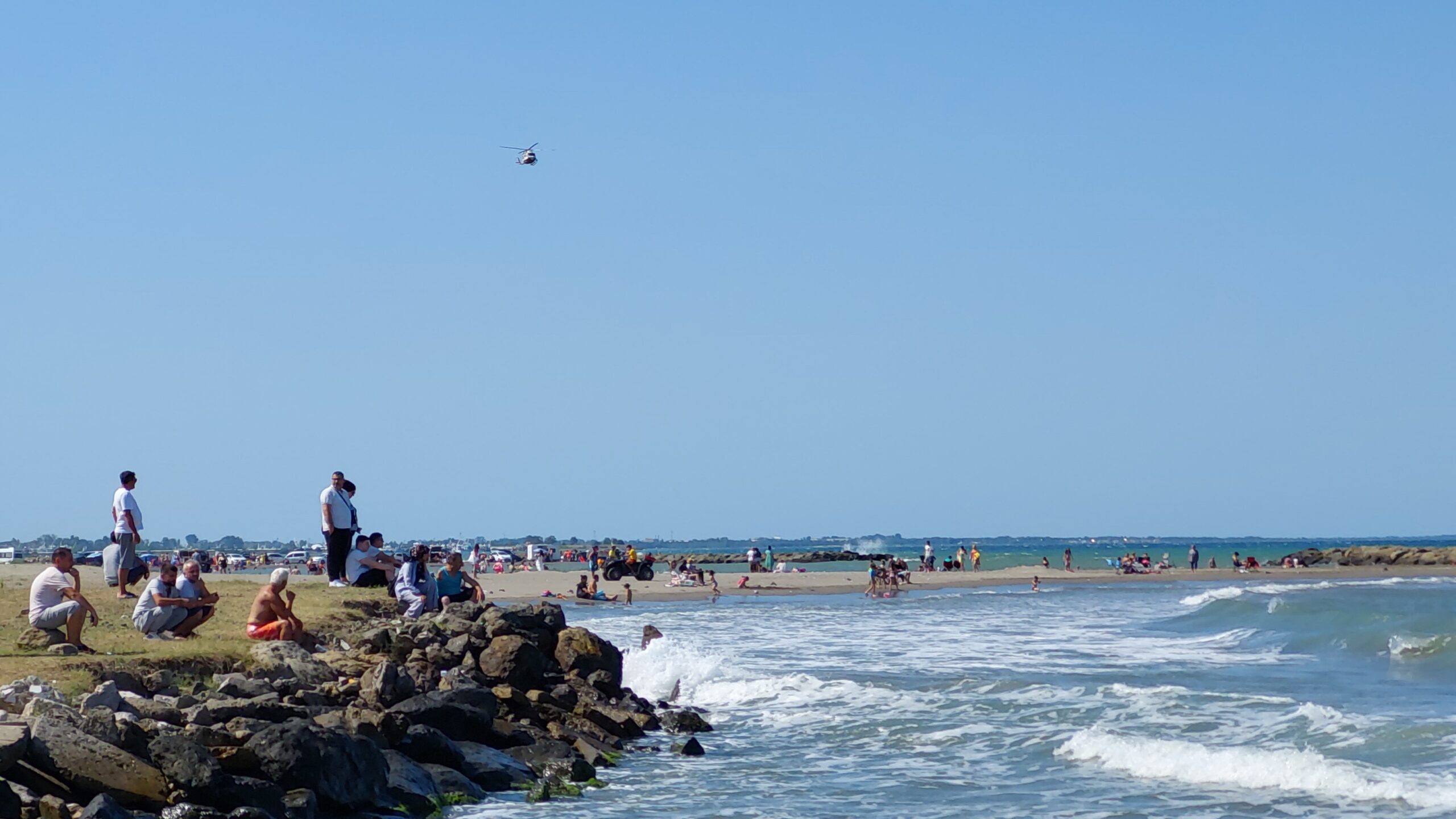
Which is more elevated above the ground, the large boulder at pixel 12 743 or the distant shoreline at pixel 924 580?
the large boulder at pixel 12 743

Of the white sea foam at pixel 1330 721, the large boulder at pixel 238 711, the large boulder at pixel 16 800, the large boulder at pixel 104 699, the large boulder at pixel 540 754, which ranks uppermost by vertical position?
the large boulder at pixel 104 699

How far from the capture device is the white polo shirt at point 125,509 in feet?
66.3

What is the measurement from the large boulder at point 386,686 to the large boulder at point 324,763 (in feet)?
8.00

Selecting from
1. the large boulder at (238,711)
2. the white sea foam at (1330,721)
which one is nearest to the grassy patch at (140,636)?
the large boulder at (238,711)

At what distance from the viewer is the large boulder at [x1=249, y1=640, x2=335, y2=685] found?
48.0ft

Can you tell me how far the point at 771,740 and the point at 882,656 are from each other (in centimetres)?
916

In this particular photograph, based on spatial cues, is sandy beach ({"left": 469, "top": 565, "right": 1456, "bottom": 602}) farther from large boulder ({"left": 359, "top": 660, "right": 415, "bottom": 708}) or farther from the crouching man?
large boulder ({"left": 359, "top": 660, "right": 415, "bottom": 708})

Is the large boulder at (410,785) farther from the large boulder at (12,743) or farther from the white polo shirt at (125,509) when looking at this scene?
the white polo shirt at (125,509)

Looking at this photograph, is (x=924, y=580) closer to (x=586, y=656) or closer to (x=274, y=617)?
(x=586, y=656)

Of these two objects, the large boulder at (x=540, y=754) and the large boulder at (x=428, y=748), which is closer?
the large boulder at (x=428, y=748)

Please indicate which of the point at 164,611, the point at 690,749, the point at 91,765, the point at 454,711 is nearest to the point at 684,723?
the point at 690,749

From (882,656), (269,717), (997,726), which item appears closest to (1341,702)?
(997,726)

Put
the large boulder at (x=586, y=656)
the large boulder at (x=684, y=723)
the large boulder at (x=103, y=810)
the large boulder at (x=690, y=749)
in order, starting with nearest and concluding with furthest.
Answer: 1. the large boulder at (x=103, y=810)
2. the large boulder at (x=690, y=749)
3. the large boulder at (x=684, y=723)
4. the large boulder at (x=586, y=656)

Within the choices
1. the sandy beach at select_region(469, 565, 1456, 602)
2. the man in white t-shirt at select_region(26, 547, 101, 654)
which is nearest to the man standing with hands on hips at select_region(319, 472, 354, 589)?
the man in white t-shirt at select_region(26, 547, 101, 654)
